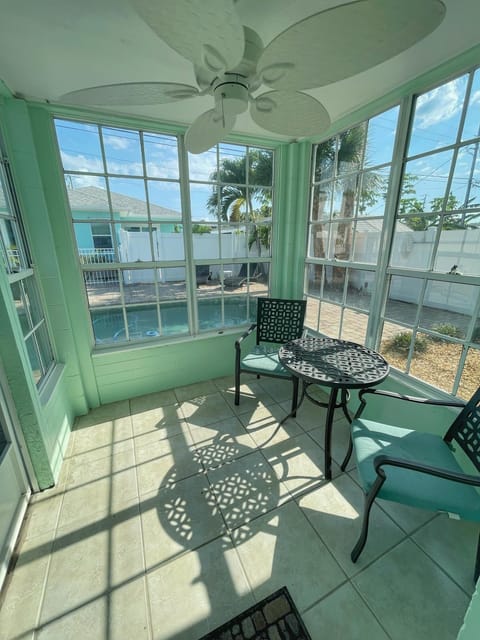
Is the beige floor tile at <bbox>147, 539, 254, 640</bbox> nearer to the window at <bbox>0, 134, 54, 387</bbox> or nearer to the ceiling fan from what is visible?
the window at <bbox>0, 134, 54, 387</bbox>

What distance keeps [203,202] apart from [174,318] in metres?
1.15

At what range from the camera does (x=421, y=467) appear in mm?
1057

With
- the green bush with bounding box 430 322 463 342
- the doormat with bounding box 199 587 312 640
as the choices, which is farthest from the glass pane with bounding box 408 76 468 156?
the doormat with bounding box 199 587 312 640

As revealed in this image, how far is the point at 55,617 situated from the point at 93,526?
1.18 feet

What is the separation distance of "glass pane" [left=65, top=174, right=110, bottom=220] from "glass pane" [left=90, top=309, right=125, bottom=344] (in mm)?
794

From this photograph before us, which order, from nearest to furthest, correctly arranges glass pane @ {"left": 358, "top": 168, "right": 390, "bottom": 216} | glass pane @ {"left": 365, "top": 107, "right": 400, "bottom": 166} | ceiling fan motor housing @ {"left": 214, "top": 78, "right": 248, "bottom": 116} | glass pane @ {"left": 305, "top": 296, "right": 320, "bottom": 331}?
ceiling fan motor housing @ {"left": 214, "top": 78, "right": 248, "bottom": 116} < glass pane @ {"left": 365, "top": 107, "right": 400, "bottom": 166} < glass pane @ {"left": 358, "top": 168, "right": 390, "bottom": 216} < glass pane @ {"left": 305, "top": 296, "right": 320, "bottom": 331}

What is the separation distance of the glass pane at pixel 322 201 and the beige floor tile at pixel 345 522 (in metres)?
2.19

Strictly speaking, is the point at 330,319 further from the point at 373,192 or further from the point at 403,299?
the point at 373,192

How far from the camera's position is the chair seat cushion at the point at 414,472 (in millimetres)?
1099

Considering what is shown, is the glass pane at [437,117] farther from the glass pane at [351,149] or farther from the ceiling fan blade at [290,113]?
the ceiling fan blade at [290,113]

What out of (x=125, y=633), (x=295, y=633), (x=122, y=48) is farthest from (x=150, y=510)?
(x=122, y=48)

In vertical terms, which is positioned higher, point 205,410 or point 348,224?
point 348,224


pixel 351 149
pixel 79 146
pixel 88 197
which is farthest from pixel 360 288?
pixel 79 146

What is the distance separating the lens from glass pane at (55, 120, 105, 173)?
193 cm
